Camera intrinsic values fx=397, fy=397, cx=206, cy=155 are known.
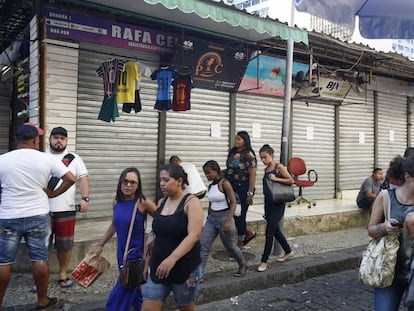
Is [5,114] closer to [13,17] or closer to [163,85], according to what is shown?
[13,17]

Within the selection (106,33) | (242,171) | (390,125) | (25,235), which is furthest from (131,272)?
(390,125)

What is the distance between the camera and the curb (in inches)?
194

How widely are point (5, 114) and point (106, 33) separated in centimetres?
330

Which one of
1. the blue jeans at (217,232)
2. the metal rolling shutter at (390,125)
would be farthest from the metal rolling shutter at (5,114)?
the metal rolling shutter at (390,125)

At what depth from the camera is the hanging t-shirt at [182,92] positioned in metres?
7.48

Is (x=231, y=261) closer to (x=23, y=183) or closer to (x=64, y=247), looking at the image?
(x=64, y=247)

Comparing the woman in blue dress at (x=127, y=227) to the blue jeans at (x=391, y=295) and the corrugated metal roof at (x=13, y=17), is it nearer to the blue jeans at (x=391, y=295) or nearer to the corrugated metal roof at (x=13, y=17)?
the blue jeans at (x=391, y=295)

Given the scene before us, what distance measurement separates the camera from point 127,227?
3.54 meters

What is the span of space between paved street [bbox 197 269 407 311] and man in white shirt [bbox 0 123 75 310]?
2017 millimetres

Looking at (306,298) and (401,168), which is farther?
(306,298)

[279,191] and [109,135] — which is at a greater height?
[109,135]

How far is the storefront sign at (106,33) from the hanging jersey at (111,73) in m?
0.58

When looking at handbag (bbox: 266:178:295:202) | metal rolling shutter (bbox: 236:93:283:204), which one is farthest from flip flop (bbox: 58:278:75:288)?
metal rolling shutter (bbox: 236:93:283:204)

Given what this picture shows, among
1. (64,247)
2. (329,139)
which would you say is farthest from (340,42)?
(64,247)
